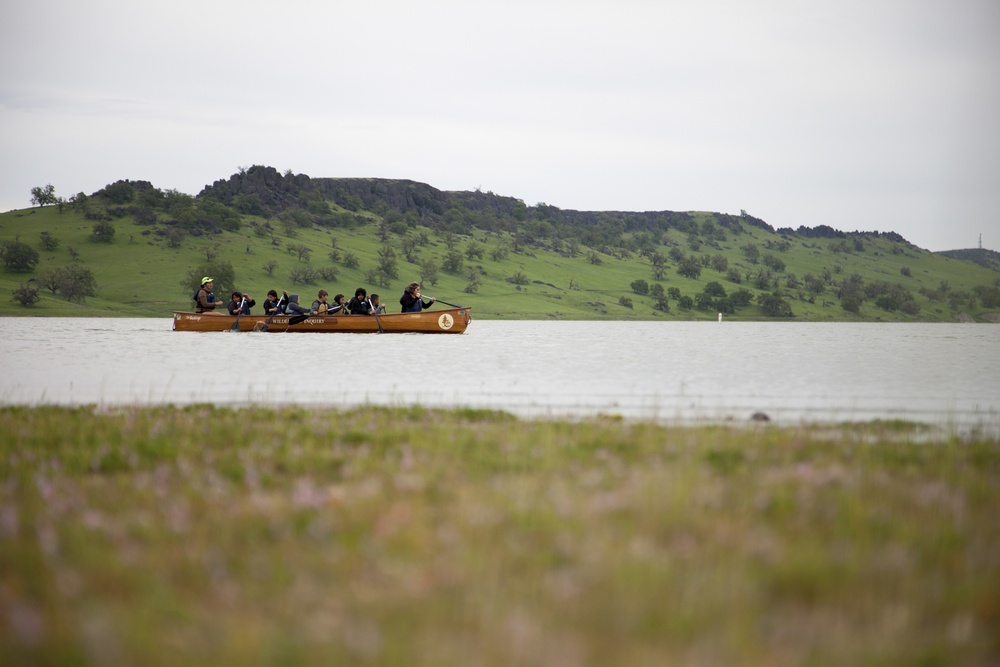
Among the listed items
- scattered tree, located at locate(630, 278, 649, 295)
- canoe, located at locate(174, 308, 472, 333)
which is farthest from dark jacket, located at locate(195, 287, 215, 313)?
scattered tree, located at locate(630, 278, 649, 295)

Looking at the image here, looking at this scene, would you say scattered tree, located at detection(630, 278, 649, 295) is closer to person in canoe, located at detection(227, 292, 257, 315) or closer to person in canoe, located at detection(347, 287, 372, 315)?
person in canoe, located at detection(347, 287, 372, 315)

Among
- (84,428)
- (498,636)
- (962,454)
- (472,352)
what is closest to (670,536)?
(498,636)

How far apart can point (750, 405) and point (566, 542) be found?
1062cm

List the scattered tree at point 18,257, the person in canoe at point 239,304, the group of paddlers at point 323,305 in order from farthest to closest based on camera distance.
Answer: the scattered tree at point 18,257, the person in canoe at point 239,304, the group of paddlers at point 323,305

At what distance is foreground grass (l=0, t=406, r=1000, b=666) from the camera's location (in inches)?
157

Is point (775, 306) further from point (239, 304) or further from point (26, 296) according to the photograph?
point (239, 304)

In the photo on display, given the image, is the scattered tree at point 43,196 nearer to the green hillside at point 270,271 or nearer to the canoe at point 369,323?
the green hillside at point 270,271

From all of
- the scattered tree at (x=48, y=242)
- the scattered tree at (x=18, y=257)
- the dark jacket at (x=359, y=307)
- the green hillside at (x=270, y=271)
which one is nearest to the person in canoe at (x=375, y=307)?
the dark jacket at (x=359, y=307)

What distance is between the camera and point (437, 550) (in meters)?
5.34

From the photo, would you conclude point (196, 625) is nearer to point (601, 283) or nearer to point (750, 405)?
point (750, 405)

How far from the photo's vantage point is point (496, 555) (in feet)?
16.9

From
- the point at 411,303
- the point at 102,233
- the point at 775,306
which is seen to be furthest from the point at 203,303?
the point at 775,306

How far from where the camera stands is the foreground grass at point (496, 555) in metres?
4.00

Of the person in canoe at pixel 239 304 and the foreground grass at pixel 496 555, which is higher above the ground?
the person in canoe at pixel 239 304
